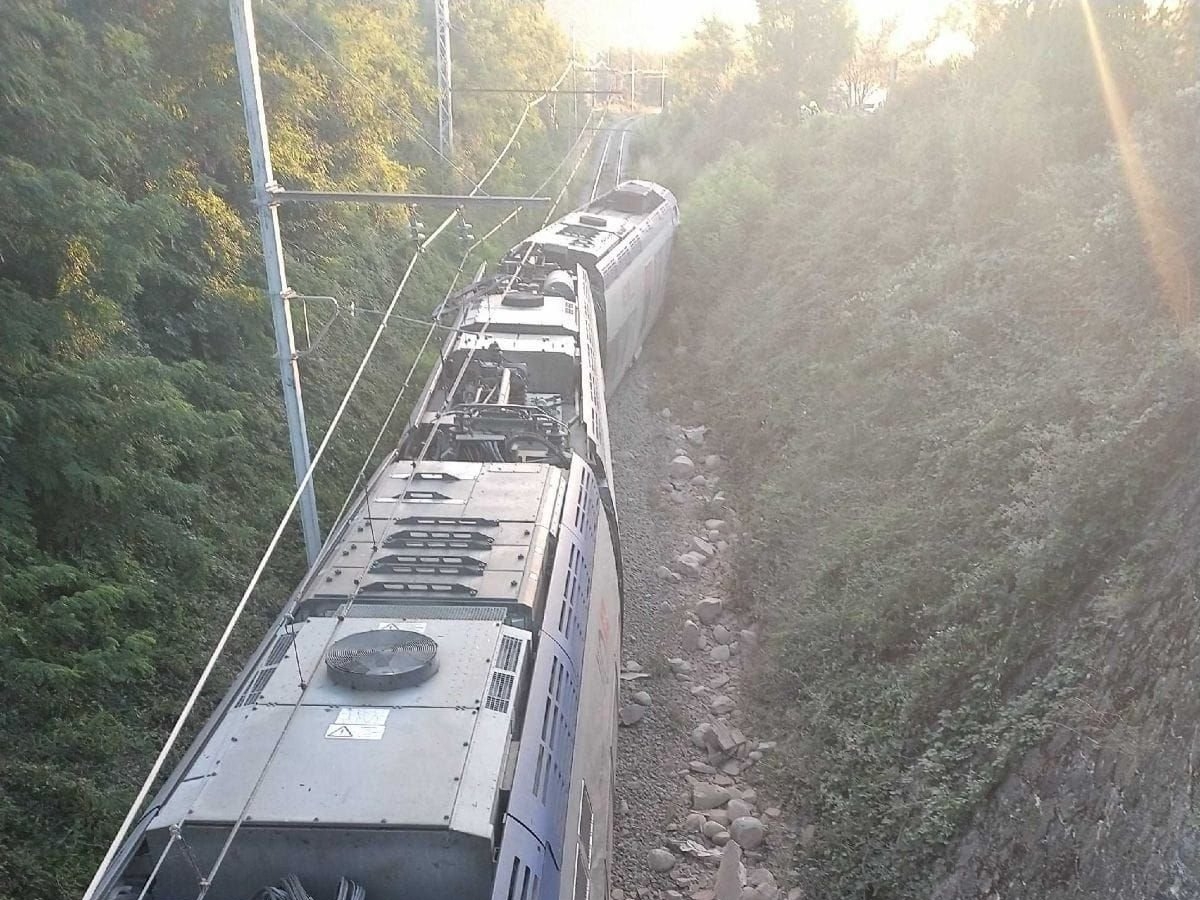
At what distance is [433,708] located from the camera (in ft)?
19.0

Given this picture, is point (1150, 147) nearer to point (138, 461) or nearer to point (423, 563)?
point (423, 563)

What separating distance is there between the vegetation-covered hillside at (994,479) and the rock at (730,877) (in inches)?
26.7

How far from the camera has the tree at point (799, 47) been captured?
119ft

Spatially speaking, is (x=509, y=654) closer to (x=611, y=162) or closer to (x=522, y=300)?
(x=522, y=300)

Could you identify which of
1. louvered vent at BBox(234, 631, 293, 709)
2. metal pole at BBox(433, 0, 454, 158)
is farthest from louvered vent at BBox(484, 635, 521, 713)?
metal pole at BBox(433, 0, 454, 158)

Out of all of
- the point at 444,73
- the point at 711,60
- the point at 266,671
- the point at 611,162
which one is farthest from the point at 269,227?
the point at 711,60

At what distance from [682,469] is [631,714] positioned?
7165 millimetres

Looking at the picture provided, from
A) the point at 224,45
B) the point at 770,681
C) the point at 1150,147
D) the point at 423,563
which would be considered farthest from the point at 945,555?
the point at 224,45

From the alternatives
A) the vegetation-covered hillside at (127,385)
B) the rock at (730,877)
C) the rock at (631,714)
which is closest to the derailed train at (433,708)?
the rock at (631,714)

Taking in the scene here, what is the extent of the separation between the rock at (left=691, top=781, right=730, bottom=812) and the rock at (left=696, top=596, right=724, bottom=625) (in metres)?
3.27

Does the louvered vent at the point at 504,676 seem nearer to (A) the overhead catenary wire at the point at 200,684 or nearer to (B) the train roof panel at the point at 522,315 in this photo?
(A) the overhead catenary wire at the point at 200,684

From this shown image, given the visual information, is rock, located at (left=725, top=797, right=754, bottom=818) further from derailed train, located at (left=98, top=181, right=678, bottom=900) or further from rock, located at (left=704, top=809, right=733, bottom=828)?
derailed train, located at (left=98, top=181, right=678, bottom=900)

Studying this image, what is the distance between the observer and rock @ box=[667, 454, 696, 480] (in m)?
17.2

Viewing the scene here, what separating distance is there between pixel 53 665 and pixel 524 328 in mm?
8032
